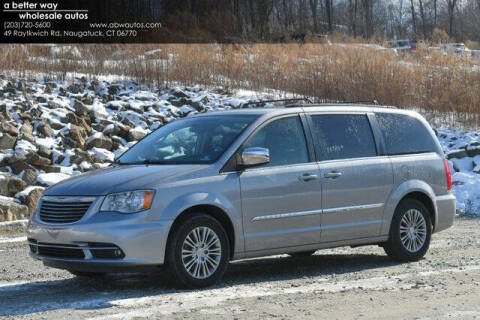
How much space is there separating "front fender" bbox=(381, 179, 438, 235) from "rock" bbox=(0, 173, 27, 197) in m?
7.99

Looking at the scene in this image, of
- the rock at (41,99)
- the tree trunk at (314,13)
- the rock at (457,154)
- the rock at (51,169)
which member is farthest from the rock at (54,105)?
the tree trunk at (314,13)

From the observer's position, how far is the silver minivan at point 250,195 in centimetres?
796

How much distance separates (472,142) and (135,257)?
47.7 ft

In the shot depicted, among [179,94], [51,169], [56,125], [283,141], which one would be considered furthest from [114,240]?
[179,94]

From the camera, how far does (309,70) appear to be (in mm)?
24391

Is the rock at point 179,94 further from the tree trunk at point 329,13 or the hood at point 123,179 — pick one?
the tree trunk at point 329,13

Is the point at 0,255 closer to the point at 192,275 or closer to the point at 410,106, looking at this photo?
the point at 192,275

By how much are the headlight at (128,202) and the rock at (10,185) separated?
8.01m

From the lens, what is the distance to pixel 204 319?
266 inches

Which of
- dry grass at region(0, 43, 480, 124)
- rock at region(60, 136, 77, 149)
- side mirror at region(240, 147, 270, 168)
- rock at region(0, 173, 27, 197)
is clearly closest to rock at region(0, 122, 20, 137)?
rock at region(60, 136, 77, 149)

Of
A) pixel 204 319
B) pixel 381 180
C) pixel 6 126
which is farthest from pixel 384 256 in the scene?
pixel 6 126

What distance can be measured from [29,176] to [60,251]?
8278 mm

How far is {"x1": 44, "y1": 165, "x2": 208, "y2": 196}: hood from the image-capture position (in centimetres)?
804

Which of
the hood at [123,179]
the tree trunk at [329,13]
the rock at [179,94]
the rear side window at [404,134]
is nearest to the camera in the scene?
the hood at [123,179]
